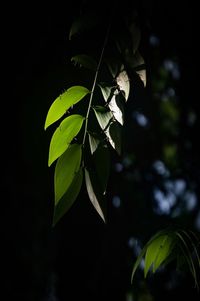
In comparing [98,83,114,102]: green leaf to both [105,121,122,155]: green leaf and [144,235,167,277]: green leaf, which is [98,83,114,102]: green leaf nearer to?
[105,121,122,155]: green leaf

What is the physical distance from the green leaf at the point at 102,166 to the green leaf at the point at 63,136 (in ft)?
0.17

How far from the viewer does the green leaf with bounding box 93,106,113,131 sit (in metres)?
0.64

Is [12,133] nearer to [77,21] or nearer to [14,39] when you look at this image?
[14,39]

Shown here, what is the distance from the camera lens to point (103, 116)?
25.5 inches

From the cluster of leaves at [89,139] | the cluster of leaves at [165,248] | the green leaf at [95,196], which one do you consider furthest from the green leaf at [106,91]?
the cluster of leaves at [165,248]

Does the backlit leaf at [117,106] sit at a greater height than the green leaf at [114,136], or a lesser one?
greater

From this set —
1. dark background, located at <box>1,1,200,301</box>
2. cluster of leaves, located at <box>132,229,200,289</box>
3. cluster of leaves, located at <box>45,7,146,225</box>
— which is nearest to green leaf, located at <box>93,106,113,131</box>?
cluster of leaves, located at <box>45,7,146,225</box>

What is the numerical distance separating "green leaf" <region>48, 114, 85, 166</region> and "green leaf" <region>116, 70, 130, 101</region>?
82mm

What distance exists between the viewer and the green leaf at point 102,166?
0.60 meters

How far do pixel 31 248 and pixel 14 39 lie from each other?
1222 millimetres

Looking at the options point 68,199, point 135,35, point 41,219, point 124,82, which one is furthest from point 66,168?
point 41,219

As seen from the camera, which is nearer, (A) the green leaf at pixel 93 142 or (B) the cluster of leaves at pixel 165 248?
(A) the green leaf at pixel 93 142

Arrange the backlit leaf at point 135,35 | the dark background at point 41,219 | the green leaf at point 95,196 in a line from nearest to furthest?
the green leaf at point 95,196
the backlit leaf at point 135,35
the dark background at point 41,219

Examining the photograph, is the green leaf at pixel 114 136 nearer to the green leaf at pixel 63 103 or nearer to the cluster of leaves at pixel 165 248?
the green leaf at pixel 63 103
